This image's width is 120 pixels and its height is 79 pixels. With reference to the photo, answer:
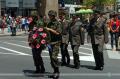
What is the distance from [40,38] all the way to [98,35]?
2.57 meters

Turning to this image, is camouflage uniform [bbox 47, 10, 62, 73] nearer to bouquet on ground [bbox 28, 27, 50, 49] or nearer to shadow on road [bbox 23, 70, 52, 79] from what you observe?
bouquet on ground [bbox 28, 27, 50, 49]

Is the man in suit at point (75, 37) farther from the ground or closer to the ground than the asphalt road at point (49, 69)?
farther from the ground

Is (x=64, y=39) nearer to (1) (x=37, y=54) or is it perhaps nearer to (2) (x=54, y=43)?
(1) (x=37, y=54)

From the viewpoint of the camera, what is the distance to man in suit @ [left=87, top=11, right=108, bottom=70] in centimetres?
1498

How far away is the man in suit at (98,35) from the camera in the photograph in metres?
15.0

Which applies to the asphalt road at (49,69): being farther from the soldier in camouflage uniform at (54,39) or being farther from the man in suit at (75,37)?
the soldier in camouflage uniform at (54,39)

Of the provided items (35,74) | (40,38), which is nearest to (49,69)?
(35,74)

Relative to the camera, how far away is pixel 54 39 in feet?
42.6

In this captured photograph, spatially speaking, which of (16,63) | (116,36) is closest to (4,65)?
(16,63)

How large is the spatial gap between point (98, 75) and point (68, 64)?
Result: 242 cm

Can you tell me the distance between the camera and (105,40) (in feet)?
48.8

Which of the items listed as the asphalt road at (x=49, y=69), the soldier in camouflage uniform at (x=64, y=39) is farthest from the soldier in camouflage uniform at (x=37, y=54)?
the soldier in camouflage uniform at (x=64, y=39)

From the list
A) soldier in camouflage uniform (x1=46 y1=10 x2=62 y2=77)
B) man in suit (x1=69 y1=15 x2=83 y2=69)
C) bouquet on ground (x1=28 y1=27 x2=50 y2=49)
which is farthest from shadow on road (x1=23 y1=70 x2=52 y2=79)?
man in suit (x1=69 y1=15 x2=83 y2=69)

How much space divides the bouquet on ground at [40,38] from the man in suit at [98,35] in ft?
8.04
